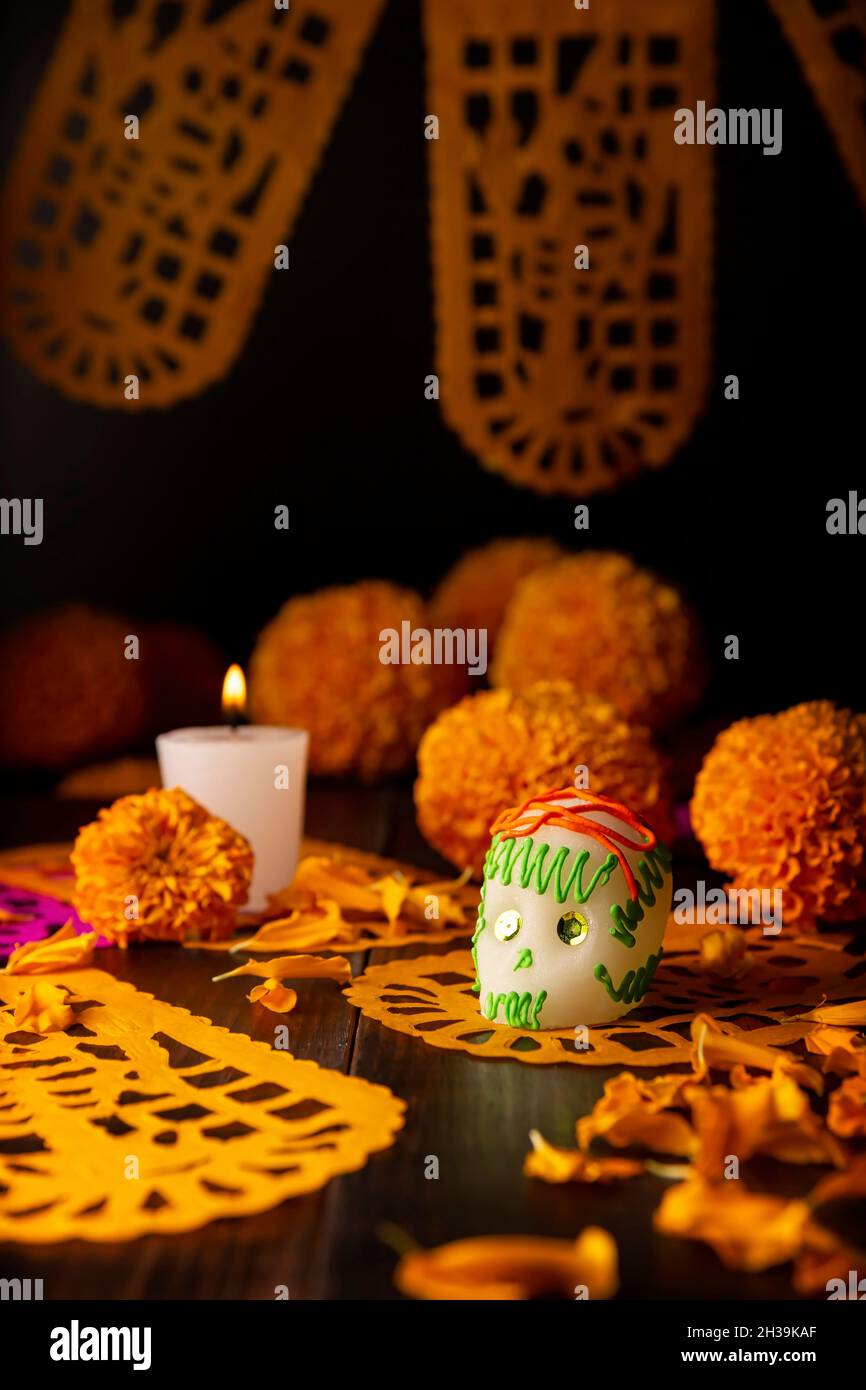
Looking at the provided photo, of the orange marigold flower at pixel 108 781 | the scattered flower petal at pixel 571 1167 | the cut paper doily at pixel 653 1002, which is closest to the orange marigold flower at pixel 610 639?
the orange marigold flower at pixel 108 781

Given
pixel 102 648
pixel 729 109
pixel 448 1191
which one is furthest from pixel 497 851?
pixel 729 109

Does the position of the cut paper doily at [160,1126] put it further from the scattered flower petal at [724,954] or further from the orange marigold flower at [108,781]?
the orange marigold flower at [108,781]

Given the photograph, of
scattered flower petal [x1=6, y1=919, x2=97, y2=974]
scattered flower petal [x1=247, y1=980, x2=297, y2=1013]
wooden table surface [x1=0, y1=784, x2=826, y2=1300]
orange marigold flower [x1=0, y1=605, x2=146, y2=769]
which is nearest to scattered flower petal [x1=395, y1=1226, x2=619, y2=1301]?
wooden table surface [x1=0, y1=784, x2=826, y2=1300]

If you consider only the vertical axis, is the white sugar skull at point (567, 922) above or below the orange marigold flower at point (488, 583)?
below

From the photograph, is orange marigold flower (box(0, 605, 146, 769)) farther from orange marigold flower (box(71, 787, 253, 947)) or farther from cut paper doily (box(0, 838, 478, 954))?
orange marigold flower (box(71, 787, 253, 947))

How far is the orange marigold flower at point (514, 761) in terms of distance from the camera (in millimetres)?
965

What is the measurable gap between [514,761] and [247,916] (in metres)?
0.19

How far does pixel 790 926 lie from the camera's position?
0.90m

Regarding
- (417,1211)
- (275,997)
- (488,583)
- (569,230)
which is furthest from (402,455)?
(417,1211)

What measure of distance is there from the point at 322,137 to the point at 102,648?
19.7 inches

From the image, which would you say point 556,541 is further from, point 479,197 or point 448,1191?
point 448,1191

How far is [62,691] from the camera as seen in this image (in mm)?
1362

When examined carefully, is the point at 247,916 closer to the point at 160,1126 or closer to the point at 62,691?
the point at 160,1126

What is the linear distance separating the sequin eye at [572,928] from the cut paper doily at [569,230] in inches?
32.0
